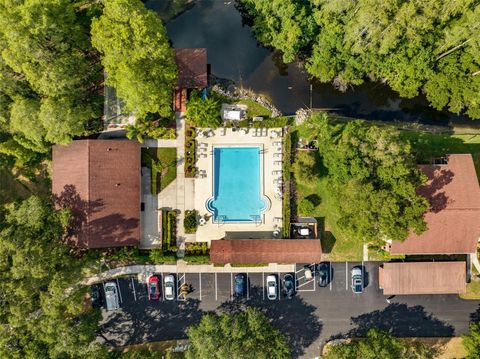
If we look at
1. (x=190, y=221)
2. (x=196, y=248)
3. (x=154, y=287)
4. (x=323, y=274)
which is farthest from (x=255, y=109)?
(x=154, y=287)

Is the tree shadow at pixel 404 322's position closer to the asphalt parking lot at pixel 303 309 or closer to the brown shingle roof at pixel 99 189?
the asphalt parking lot at pixel 303 309

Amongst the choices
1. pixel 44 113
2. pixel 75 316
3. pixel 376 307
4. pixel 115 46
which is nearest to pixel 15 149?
pixel 44 113

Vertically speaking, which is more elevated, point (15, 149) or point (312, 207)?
point (15, 149)

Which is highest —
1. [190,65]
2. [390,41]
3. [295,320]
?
[390,41]

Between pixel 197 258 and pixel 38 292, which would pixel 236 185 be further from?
pixel 38 292

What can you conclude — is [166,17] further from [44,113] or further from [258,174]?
[258,174]

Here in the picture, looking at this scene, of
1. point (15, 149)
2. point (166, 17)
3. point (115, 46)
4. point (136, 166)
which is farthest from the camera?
point (166, 17)
